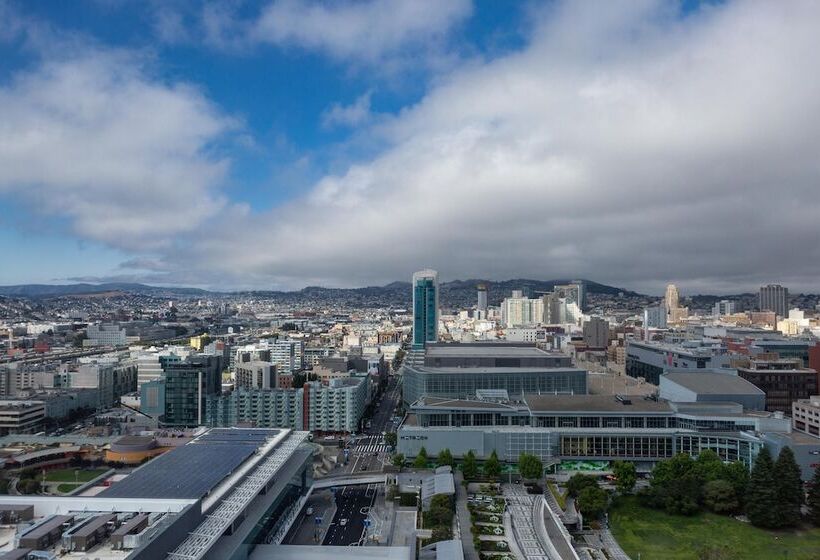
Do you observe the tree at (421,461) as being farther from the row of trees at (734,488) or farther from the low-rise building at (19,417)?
the low-rise building at (19,417)

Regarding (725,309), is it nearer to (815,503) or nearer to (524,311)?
(524,311)

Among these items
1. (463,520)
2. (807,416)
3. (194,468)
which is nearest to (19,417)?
(194,468)

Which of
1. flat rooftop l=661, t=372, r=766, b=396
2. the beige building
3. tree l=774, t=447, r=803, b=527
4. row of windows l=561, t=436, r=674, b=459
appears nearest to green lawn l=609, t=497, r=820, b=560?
tree l=774, t=447, r=803, b=527

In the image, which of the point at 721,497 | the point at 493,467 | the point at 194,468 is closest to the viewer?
the point at 194,468

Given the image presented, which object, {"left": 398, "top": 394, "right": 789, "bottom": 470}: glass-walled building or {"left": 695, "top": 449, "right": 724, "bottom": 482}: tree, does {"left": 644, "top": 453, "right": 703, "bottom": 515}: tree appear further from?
{"left": 398, "top": 394, "right": 789, "bottom": 470}: glass-walled building

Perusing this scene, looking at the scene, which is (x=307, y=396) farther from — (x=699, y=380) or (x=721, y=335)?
(x=721, y=335)
